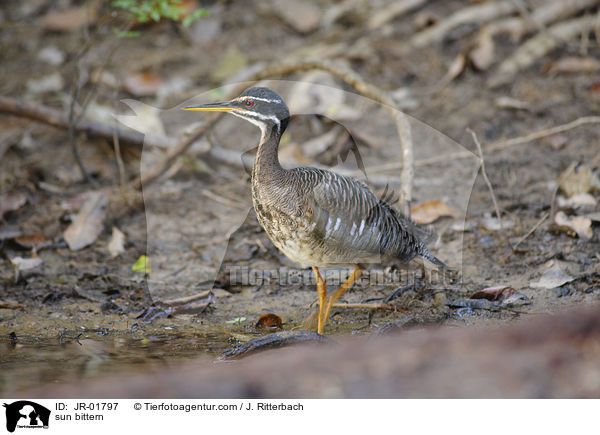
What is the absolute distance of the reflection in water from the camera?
3.66 metres

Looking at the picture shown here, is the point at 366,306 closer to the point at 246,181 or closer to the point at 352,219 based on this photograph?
the point at 352,219

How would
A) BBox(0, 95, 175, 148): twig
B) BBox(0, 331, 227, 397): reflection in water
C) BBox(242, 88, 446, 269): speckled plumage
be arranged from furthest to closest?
1. BBox(0, 95, 175, 148): twig
2. BBox(242, 88, 446, 269): speckled plumage
3. BBox(0, 331, 227, 397): reflection in water

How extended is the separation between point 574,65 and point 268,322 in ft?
17.0

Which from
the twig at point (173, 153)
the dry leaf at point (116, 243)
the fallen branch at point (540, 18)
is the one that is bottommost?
the dry leaf at point (116, 243)

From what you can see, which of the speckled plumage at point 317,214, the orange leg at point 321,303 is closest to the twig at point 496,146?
the speckled plumage at point 317,214

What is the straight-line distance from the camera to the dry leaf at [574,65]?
7.50 m

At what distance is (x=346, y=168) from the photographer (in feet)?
20.7

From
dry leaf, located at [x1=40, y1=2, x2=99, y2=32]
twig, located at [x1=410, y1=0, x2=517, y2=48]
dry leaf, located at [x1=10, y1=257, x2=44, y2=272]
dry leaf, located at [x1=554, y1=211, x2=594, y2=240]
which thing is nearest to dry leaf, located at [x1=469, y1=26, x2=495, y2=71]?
twig, located at [x1=410, y1=0, x2=517, y2=48]

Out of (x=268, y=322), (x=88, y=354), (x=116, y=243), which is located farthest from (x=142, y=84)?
(x=88, y=354)

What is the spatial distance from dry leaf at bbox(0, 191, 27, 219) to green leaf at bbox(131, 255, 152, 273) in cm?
154
